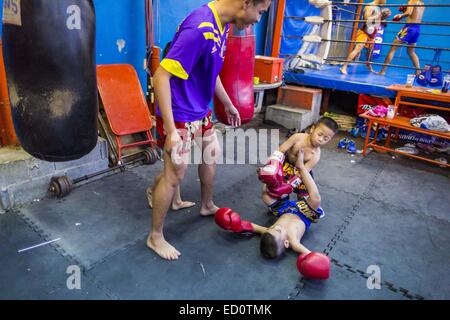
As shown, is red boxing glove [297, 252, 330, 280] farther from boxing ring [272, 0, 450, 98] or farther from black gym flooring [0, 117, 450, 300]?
boxing ring [272, 0, 450, 98]

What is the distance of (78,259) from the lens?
1902 mm

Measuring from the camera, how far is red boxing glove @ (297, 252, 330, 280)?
5.75ft

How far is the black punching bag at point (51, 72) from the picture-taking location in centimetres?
134

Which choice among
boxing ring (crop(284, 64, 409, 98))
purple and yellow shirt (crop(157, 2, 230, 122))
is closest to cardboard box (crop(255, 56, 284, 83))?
boxing ring (crop(284, 64, 409, 98))

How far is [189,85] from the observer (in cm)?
179

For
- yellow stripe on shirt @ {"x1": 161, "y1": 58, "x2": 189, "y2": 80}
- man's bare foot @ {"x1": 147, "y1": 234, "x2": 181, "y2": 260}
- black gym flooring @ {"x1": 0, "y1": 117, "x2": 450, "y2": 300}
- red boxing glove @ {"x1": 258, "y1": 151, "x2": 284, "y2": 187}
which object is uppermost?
yellow stripe on shirt @ {"x1": 161, "y1": 58, "x2": 189, "y2": 80}

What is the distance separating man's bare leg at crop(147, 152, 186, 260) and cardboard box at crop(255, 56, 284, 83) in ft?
9.79

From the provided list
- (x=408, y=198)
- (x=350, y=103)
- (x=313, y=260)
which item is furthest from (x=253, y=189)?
(x=350, y=103)

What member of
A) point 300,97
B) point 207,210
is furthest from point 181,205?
point 300,97

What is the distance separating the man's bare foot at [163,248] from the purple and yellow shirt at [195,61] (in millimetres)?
757
